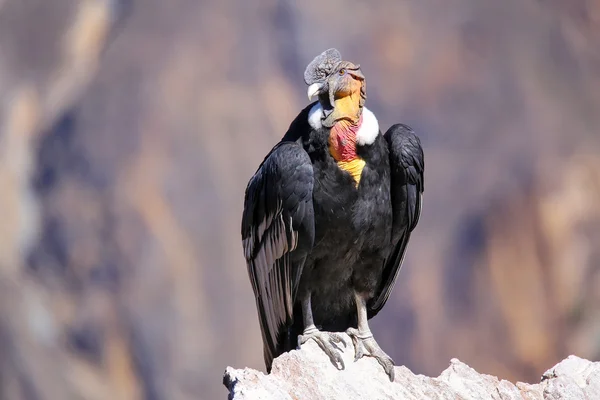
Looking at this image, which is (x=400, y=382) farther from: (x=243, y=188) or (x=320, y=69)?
(x=243, y=188)

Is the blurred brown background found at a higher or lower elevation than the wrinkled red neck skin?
higher

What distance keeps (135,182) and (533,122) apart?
5.58 m

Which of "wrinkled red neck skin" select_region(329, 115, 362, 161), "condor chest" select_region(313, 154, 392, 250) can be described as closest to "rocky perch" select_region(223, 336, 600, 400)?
"condor chest" select_region(313, 154, 392, 250)

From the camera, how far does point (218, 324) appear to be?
643 inches

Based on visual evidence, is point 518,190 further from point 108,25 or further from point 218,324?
point 108,25

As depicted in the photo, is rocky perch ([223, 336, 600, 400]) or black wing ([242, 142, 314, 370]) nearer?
rocky perch ([223, 336, 600, 400])

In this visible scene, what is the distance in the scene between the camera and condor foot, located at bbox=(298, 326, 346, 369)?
22.2ft

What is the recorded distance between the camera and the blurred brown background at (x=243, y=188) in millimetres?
16469

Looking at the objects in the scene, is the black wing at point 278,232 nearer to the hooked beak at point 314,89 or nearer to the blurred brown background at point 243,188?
the hooked beak at point 314,89

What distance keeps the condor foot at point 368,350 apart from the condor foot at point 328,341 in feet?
0.34

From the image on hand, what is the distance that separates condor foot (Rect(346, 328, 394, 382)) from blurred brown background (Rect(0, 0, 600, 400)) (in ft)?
29.8

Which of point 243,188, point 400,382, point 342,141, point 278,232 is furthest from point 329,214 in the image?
point 243,188

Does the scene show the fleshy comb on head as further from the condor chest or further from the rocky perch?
the rocky perch

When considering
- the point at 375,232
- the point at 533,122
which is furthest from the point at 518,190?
the point at 375,232
